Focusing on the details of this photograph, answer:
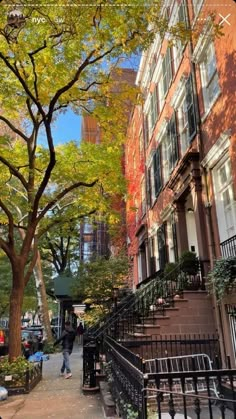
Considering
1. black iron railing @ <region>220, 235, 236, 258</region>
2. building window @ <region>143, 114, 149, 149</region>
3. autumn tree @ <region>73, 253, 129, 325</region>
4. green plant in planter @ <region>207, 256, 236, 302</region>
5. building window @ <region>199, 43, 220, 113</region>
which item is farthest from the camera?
autumn tree @ <region>73, 253, 129, 325</region>

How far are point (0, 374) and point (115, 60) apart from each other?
9.10m

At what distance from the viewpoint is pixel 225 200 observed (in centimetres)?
1002

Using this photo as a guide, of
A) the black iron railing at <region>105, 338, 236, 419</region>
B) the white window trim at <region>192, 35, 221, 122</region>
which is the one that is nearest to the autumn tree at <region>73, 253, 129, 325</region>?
the white window trim at <region>192, 35, 221, 122</region>

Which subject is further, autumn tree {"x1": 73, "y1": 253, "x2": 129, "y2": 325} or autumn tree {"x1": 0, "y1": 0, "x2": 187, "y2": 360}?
autumn tree {"x1": 73, "y1": 253, "x2": 129, "y2": 325}

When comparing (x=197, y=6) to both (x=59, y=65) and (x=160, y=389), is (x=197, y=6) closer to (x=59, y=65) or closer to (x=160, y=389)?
(x=59, y=65)

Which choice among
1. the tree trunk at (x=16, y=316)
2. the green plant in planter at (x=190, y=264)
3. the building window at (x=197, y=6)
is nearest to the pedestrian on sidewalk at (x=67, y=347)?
the tree trunk at (x=16, y=316)

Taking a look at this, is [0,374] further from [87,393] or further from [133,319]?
[133,319]

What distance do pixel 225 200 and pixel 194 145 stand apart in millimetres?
2616

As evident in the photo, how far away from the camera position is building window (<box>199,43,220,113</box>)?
34.1ft

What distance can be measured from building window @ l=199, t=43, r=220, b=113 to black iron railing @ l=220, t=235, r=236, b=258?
3.93 meters

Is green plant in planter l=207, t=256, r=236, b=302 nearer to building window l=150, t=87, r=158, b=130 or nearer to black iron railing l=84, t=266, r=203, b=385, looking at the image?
black iron railing l=84, t=266, r=203, b=385

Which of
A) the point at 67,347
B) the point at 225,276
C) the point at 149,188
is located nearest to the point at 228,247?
the point at 225,276

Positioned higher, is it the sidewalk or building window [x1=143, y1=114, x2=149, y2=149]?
building window [x1=143, y1=114, x2=149, y2=149]

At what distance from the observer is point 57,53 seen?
31.6 ft
